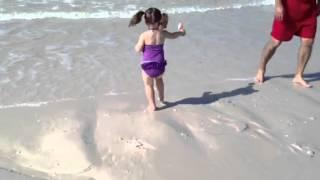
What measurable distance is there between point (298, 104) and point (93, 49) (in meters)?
2.82

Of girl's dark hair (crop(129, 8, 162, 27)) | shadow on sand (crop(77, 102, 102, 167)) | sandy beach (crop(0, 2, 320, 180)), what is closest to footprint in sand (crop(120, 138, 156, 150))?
sandy beach (crop(0, 2, 320, 180))

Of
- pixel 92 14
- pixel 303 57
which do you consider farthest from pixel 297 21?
pixel 92 14

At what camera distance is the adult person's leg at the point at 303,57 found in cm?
623

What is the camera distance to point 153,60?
17.5 feet

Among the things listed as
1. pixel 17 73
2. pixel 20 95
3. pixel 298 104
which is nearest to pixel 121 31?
pixel 17 73

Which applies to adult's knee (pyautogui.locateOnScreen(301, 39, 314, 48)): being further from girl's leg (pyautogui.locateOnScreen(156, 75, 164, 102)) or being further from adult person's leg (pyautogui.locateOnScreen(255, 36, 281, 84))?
girl's leg (pyautogui.locateOnScreen(156, 75, 164, 102))

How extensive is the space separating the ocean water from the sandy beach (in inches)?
0.9

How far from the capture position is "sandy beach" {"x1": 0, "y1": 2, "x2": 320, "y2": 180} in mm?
4707

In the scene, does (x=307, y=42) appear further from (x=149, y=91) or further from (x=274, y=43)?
(x=149, y=91)

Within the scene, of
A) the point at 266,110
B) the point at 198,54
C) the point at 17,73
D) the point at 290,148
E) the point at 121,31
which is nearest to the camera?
the point at 290,148

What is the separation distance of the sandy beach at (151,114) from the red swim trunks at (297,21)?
1.75 ft

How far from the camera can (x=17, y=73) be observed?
655cm

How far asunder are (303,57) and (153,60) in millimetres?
1815

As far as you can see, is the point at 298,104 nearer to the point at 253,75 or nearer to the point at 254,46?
the point at 253,75
